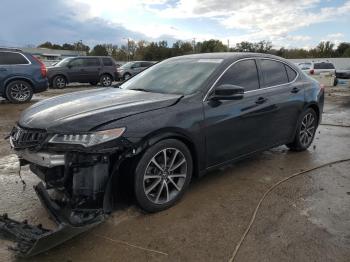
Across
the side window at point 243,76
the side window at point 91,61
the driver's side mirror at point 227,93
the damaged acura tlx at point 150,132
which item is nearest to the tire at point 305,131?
the damaged acura tlx at point 150,132

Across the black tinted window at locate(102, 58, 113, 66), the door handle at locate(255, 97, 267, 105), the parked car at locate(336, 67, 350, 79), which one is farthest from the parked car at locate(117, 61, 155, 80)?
the door handle at locate(255, 97, 267, 105)

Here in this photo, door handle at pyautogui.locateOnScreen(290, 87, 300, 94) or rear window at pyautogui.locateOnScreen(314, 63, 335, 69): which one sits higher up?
door handle at pyautogui.locateOnScreen(290, 87, 300, 94)

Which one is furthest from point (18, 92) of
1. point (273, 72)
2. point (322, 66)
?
point (322, 66)

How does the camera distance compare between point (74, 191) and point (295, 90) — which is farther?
point (295, 90)

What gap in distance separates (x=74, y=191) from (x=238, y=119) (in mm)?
2160

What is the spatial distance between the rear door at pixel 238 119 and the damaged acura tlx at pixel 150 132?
1 centimetres

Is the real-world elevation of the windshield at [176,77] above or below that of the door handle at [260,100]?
above

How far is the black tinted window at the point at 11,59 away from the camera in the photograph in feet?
37.5

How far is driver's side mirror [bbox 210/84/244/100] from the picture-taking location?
3.96 meters

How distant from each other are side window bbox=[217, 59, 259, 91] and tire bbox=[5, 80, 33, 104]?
30.3 ft

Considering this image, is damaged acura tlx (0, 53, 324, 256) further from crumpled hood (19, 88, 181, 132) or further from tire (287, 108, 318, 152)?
tire (287, 108, 318, 152)

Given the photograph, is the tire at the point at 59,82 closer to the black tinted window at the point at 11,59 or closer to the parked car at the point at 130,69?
the parked car at the point at 130,69

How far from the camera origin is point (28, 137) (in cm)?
332

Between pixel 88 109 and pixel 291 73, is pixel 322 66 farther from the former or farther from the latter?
pixel 88 109
